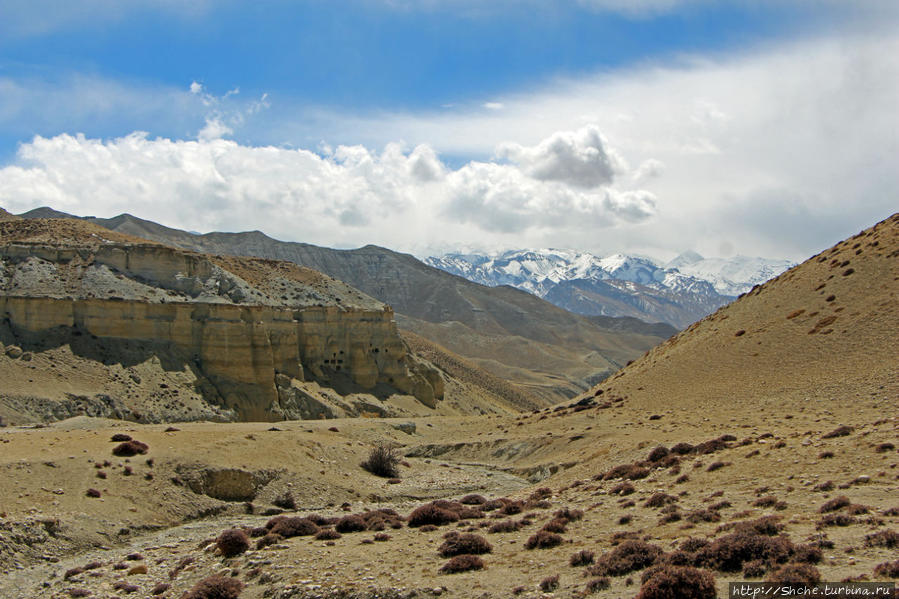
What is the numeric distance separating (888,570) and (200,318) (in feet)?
196

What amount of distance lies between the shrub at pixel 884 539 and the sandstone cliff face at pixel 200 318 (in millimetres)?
53404

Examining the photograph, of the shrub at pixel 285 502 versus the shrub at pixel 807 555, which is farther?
the shrub at pixel 285 502

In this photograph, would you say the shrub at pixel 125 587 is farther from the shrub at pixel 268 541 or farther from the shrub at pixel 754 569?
the shrub at pixel 754 569

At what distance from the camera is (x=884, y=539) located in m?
14.3

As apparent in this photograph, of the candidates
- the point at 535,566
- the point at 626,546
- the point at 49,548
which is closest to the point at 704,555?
the point at 626,546

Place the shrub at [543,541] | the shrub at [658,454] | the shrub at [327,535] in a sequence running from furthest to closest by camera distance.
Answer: the shrub at [658,454] < the shrub at [327,535] < the shrub at [543,541]

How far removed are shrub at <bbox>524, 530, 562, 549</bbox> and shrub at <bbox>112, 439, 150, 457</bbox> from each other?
812 inches

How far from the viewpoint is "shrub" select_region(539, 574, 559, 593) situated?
15.5 meters

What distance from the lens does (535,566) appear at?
57.8 ft

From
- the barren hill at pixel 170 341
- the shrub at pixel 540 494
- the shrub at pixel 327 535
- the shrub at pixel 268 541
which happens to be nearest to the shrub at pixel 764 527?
the shrub at pixel 327 535

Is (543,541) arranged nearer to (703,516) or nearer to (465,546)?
(465,546)

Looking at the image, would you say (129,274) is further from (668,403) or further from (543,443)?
(668,403)

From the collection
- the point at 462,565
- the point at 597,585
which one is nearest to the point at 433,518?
the point at 462,565

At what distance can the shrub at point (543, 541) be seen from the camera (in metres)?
19.4
